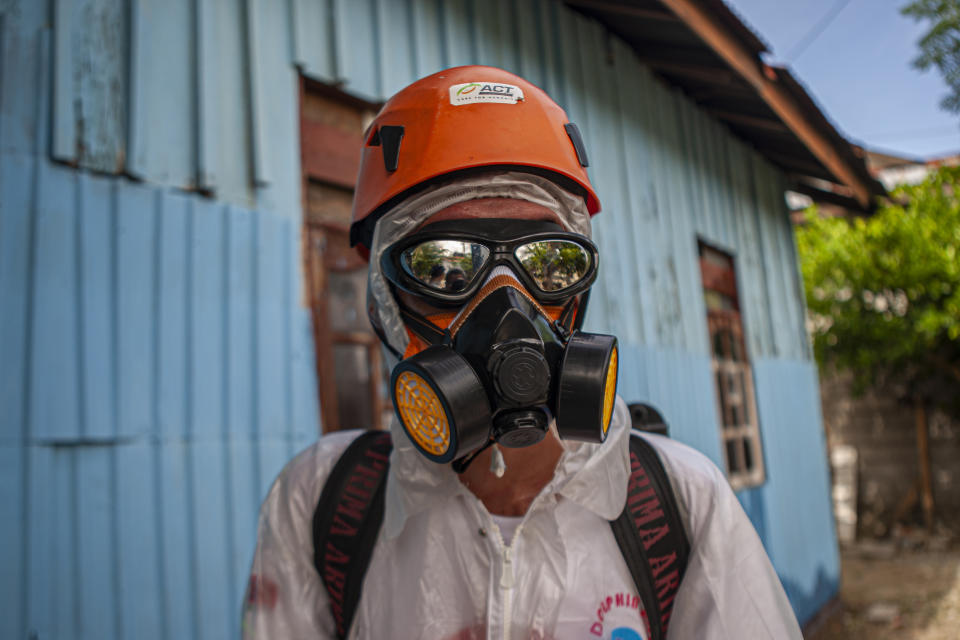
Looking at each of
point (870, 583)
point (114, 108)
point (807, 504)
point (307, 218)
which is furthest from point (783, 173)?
point (114, 108)

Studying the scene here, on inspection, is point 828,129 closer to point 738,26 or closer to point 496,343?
point 738,26

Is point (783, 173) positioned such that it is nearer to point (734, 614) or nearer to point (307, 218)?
point (307, 218)

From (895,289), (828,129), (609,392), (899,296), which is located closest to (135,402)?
(609,392)

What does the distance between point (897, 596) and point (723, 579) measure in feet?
26.7

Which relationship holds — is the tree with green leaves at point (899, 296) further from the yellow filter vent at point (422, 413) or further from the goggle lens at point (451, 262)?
the yellow filter vent at point (422, 413)

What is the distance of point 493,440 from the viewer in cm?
126

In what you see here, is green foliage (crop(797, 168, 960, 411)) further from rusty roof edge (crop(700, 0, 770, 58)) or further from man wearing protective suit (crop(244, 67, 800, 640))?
man wearing protective suit (crop(244, 67, 800, 640))

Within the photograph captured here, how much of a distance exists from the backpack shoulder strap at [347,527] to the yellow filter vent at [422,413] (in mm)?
212

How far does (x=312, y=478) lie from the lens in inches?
54.9

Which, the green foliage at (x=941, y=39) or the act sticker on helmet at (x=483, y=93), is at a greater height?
the green foliage at (x=941, y=39)

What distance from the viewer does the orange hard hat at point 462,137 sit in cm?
137

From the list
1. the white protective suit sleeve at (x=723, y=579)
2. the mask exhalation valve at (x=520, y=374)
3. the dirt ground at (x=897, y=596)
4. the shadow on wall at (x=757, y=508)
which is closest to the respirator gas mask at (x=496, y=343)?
the mask exhalation valve at (x=520, y=374)

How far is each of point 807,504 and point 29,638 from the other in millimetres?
7009

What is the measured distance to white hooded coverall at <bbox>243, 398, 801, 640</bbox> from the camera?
116 centimetres
